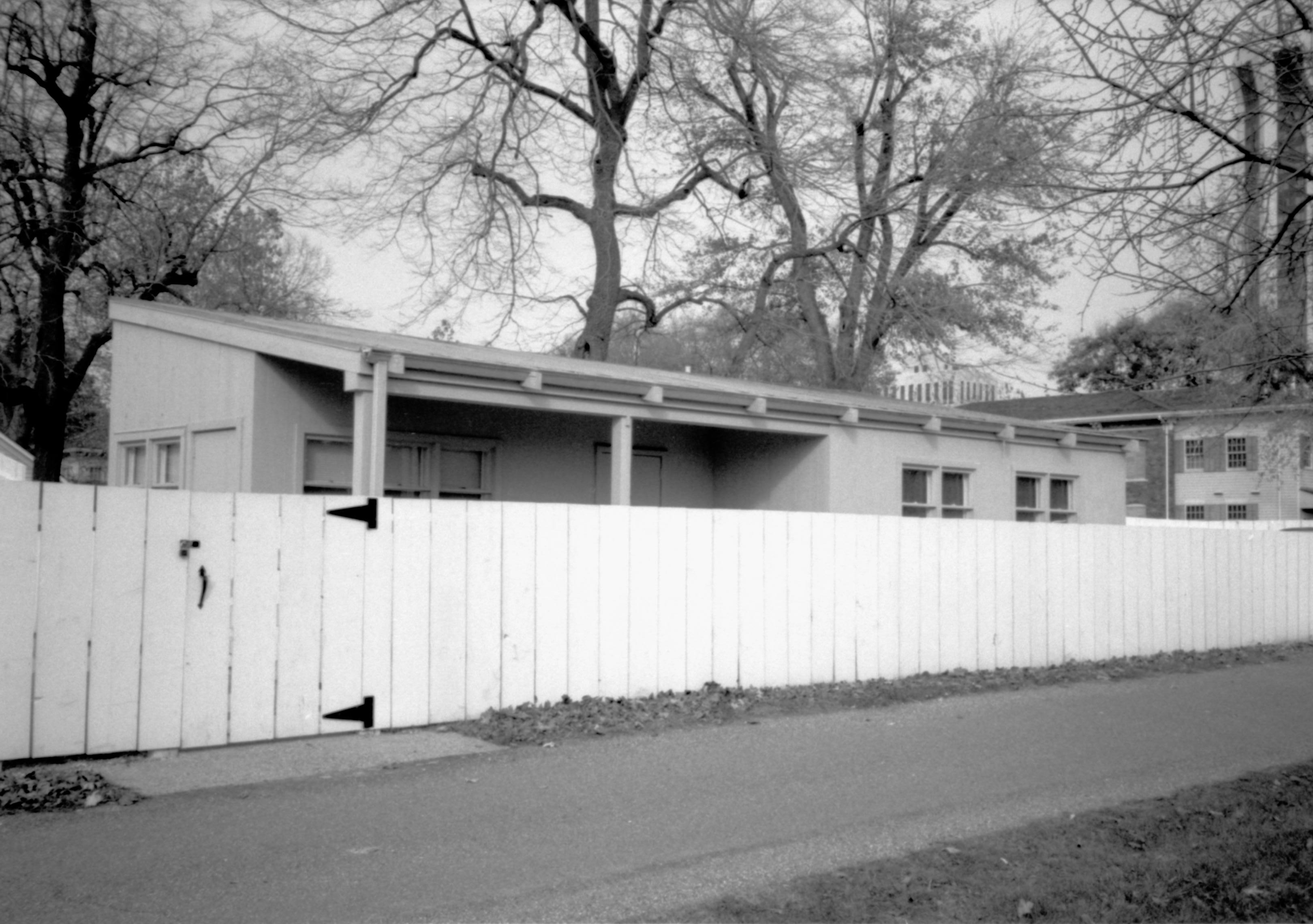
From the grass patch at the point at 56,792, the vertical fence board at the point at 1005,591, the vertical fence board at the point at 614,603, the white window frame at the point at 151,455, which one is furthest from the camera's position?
the vertical fence board at the point at 1005,591

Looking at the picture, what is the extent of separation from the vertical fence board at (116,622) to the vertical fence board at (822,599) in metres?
6.39

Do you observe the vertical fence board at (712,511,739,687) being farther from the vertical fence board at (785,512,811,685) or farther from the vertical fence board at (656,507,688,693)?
the vertical fence board at (785,512,811,685)

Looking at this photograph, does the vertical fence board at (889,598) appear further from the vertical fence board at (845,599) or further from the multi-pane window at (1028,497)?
the multi-pane window at (1028,497)

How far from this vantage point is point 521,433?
1593 cm

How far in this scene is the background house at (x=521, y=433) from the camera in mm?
13125

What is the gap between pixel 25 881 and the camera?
228 inches

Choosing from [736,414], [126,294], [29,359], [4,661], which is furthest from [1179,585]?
[29,359]

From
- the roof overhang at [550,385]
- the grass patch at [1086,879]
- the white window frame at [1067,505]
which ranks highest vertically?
the roof overhang at [550,385]

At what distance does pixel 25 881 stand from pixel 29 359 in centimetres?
2523

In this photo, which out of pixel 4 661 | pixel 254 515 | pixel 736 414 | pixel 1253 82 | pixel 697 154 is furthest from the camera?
pixel 697 154

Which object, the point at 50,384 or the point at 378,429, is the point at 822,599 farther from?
the point at 50,384

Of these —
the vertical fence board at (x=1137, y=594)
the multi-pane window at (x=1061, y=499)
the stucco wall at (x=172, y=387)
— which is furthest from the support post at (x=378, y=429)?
the multi-pane window at (x=1061, y=499)

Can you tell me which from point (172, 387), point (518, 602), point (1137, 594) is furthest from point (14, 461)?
point (1137, 594)

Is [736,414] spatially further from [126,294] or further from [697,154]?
[126,294]
